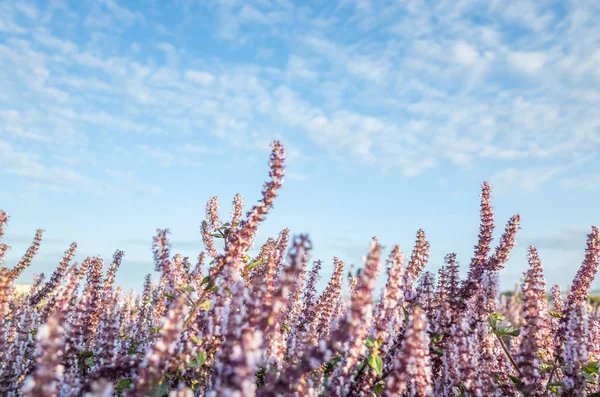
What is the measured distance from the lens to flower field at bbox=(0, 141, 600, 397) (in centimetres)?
459

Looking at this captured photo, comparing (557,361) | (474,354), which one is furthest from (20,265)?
(557,361)

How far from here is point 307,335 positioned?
582 centimetres

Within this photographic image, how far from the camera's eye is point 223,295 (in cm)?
564

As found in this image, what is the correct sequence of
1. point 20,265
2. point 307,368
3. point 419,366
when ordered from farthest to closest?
point 20,265
point 419,366
point 307,368

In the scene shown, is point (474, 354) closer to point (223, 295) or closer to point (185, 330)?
point (223, 295)

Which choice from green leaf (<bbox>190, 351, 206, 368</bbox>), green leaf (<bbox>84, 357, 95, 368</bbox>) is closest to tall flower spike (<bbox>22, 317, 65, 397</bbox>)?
green leaf (<bbox>190, 351, 206, 368</bbox>)

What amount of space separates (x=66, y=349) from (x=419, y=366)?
4343 mm

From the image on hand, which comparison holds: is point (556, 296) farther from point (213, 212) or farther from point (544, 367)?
point (213, 212)

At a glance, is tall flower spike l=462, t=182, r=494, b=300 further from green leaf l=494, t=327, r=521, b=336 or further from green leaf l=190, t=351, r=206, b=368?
green leaf l=190, t=351, r=206, b=368

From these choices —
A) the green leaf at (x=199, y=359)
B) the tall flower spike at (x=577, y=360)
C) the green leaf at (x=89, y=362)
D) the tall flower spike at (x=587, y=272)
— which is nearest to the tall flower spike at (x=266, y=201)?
the green leaf at (x=199, y=359)

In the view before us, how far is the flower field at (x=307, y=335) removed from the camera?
15.1 ft

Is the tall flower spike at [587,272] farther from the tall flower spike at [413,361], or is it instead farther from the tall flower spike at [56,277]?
the tall flower spike at [56,277]

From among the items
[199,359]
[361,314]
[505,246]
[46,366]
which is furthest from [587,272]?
[46,366]

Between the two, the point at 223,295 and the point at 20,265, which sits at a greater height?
the point at 20,265
